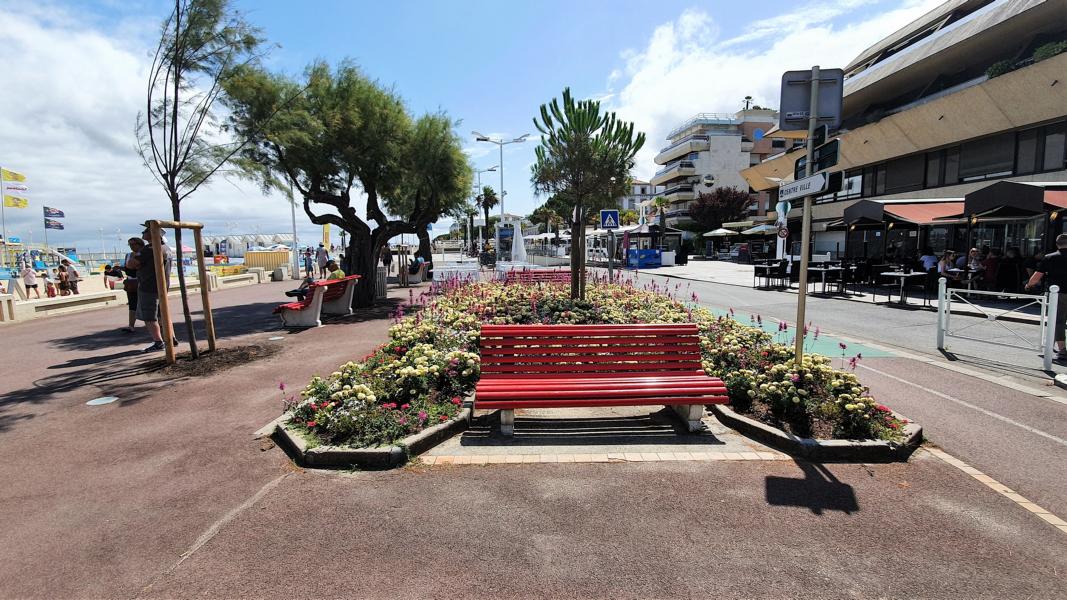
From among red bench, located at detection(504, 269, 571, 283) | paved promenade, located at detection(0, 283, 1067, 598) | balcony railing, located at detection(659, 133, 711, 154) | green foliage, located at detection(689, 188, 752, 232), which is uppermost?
balcony railing, located at detection(659, 133, 711, 154)

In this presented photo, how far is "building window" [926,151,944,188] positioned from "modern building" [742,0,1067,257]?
0.05 meters

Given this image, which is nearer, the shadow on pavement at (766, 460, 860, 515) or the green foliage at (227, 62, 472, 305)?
the shadow on pavement at (766, 460, 860, 515)

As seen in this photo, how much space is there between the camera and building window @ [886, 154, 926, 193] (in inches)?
970

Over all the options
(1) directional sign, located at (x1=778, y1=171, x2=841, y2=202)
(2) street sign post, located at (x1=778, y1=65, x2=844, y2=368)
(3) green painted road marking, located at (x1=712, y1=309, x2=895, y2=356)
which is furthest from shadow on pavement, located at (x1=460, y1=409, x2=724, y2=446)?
(3) green painted road marking, located at (x1=712, y1=309, x2=895, y2=356)

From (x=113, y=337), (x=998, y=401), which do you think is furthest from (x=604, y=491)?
(x=113, y=337)

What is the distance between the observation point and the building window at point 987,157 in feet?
65.6

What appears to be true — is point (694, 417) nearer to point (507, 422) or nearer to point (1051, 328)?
point (507, 422)

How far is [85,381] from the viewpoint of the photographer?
663 cm

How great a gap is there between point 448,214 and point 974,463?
1842cm

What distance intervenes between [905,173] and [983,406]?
84.1 ft

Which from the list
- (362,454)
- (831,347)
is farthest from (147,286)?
(831,347)

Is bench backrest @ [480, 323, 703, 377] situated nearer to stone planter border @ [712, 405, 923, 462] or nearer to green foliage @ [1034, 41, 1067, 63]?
stone planter border @ [712, 405, 923, 462]

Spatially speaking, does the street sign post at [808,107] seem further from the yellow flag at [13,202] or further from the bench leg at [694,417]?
the yellow flag at [13,202]

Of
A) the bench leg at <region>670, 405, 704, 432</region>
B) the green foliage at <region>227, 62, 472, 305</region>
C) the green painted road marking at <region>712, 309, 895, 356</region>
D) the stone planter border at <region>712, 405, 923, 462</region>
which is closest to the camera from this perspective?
the stone planter border at <region>712, 405, 923, 462</region>
